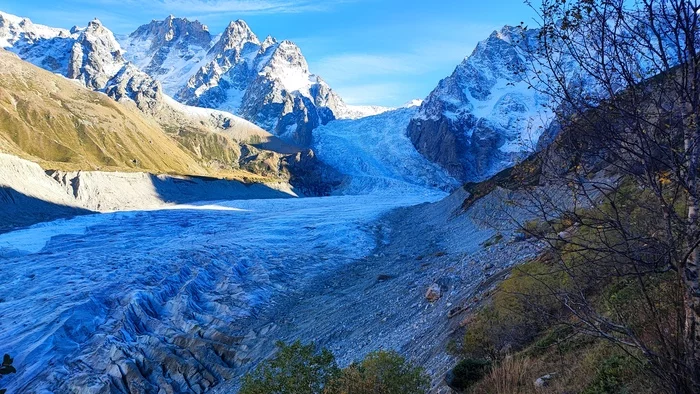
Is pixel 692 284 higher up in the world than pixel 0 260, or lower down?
lower down

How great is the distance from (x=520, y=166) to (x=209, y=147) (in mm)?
192011

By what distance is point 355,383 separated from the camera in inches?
289

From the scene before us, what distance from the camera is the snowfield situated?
1772 centimetres

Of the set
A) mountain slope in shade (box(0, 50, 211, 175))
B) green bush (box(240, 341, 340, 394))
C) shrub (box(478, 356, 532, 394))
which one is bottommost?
shrub (box(478, 356, 532, 394))

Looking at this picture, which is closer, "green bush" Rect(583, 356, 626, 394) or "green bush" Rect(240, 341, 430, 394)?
"green bush" Rect(583, 356, 626, 394)

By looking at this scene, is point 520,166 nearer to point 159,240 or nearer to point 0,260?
point 0,260

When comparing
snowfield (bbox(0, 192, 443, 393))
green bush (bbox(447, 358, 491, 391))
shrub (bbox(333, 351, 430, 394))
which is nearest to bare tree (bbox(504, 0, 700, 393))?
shrub (bbox(333, 351, 430, 394))

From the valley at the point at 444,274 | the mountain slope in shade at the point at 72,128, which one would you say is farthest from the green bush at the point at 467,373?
the mountain slope in shade at the point at 72,128

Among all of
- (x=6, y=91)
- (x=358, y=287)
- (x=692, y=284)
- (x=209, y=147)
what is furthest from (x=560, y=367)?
(x=209, y=147)

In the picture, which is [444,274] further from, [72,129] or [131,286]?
[72,129]

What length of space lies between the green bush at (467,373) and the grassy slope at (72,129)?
97473 millimetres

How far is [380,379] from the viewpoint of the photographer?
755 centimetres

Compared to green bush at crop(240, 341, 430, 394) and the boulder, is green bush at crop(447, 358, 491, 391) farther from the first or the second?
the boulder

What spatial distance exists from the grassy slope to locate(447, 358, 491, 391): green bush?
97.5 meters
